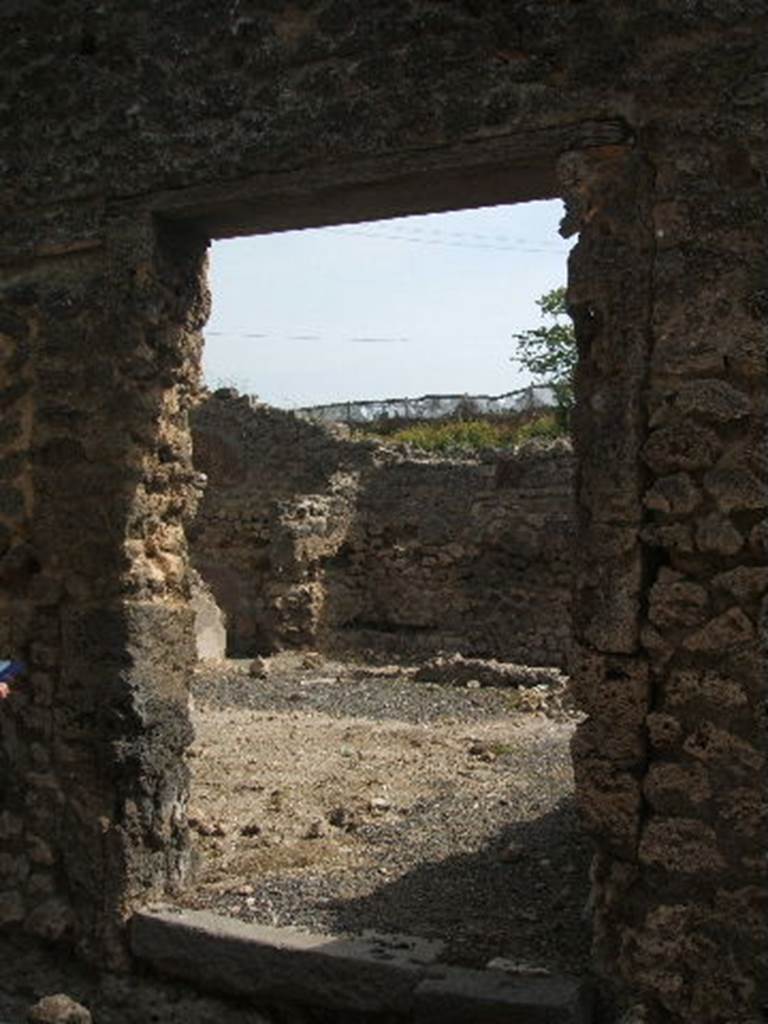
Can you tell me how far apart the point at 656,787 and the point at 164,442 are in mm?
2436

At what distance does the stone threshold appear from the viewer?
3.68 meters

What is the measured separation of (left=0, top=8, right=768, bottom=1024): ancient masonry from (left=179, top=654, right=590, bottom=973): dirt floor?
516mm

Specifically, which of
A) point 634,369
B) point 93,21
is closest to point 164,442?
point 93,21

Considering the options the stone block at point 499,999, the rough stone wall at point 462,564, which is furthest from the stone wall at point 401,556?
the stone block at point 499,999

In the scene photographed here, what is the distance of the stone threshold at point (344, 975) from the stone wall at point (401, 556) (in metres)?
11.0

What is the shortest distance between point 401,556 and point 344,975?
12690 mm

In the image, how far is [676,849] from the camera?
141 inches

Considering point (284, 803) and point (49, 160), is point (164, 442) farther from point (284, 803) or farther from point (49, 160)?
point (284, 803)

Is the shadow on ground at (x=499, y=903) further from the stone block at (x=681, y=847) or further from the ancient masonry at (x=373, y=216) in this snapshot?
the stone block at (x=681, y=847)

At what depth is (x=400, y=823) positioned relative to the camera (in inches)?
232

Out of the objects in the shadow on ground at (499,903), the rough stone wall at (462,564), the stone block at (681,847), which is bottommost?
the shadow on ground at (499,903)

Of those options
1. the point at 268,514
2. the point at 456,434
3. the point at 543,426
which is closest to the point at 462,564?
the point at 268,514

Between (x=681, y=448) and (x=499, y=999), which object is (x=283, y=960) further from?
(x=681, y=448)

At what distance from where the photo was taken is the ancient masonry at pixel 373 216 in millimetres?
3584
